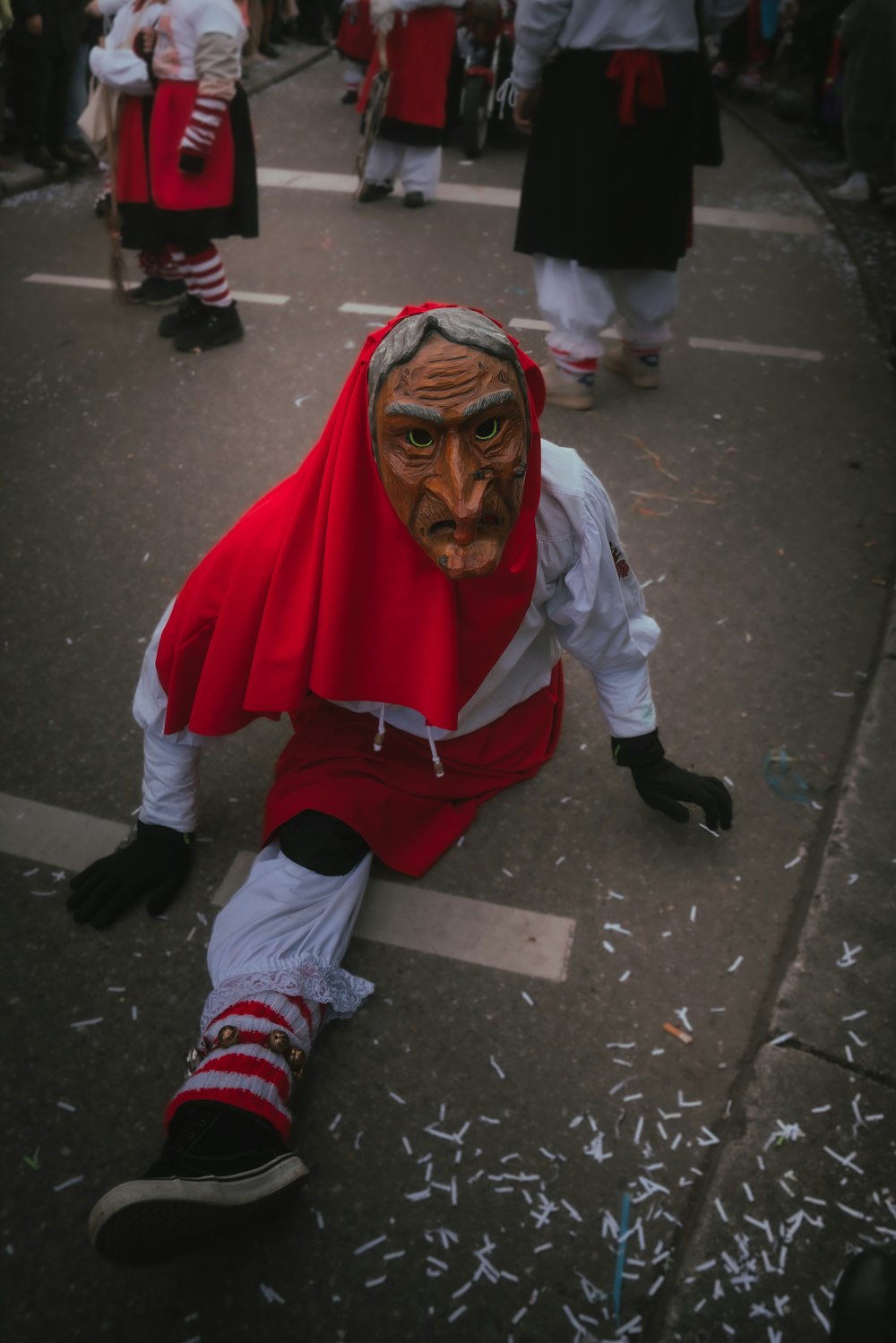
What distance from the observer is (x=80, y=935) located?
8.02 feet

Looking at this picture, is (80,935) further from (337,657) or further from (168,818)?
(337,657)

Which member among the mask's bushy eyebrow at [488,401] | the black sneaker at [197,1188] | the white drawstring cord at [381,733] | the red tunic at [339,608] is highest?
the mask's bushy eyebrow at [488,401]

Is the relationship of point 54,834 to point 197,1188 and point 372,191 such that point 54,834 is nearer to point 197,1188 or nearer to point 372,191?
point 197,1188

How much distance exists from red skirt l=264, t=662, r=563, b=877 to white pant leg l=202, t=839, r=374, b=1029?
0.44 feet

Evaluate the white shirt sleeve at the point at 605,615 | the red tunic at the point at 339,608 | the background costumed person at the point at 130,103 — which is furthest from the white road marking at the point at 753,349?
the red tunic at the point at 339,608

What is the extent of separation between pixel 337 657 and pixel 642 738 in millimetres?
830

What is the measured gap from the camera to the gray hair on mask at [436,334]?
1.82m

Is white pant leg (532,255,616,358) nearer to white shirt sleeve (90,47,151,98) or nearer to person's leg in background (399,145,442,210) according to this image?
white shirt sleeve (90,47,151,98)

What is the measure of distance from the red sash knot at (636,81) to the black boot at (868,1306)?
3.91m

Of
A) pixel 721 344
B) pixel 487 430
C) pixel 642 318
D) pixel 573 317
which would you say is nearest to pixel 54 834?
pixel 487 430

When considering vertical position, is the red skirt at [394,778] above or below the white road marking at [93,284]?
above

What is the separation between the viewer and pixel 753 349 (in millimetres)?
5254

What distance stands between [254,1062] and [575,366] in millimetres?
3535

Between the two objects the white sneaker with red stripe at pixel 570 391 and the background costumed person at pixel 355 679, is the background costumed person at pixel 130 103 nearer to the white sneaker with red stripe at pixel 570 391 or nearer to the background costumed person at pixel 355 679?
the white sneaker with red stripe at pixel 570 391
